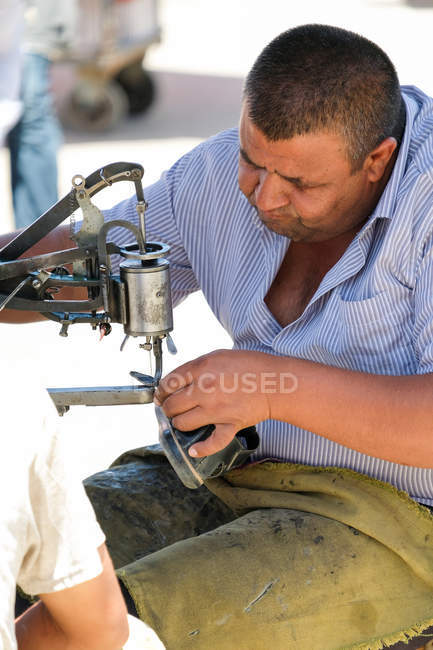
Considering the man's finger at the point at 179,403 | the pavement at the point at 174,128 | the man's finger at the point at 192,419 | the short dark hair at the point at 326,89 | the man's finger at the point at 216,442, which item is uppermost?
the short dark hair at the point at 326,89

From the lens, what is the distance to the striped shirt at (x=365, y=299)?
1.80 meters

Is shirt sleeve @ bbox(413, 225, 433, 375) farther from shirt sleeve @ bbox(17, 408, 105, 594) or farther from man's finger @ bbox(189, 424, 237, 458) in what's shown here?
shirt sleeve @ bbox(17, 408, 105, 594)

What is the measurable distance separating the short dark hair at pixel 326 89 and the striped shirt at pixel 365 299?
3.4 inches

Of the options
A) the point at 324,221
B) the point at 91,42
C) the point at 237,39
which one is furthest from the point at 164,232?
the point at 237,39

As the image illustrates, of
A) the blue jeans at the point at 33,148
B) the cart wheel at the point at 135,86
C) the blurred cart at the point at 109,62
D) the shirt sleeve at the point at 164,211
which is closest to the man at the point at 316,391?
the shirt sleeve at the point at 164,211

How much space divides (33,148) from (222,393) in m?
3.29

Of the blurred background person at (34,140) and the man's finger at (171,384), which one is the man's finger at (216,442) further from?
the blurred background person at (34,140)

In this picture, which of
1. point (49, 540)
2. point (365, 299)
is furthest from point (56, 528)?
point (365, 299)

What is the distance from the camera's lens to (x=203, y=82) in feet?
30.6

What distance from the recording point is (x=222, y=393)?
5.53 feet

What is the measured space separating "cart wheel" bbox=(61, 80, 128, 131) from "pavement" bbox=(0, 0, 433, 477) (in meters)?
0.10

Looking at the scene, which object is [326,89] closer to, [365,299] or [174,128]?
[365,299]

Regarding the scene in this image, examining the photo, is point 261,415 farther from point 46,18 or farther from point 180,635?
point 46,18

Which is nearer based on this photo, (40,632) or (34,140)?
(40,632)
